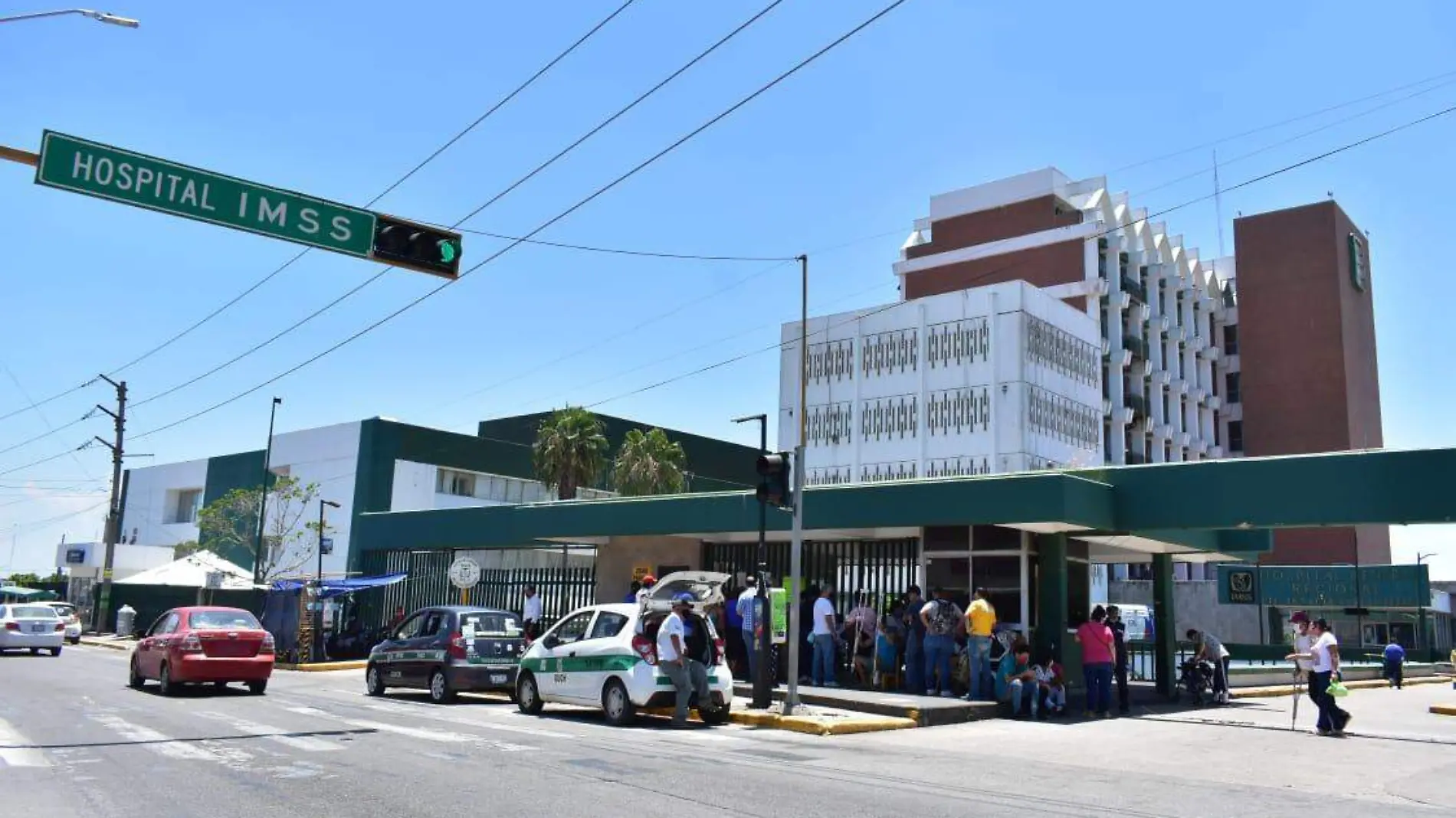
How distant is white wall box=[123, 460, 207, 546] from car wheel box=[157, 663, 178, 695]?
53480mm

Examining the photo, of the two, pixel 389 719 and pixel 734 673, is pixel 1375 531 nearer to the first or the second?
pixel 734 673

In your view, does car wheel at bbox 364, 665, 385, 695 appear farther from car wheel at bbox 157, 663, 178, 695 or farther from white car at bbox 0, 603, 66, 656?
white car at bbox 0, 603, 66, 656

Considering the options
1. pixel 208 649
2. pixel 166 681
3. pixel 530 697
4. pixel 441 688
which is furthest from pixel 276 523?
pixel 530 697

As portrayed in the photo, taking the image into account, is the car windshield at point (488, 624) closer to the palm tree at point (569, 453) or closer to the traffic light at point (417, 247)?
the traffic light at point (417, 247)

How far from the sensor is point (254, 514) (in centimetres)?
5659

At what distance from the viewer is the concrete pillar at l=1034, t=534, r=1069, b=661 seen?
20.1 metres

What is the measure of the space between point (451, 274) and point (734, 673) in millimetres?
11013

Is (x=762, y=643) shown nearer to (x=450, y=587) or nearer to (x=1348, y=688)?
(x=450, y=587)

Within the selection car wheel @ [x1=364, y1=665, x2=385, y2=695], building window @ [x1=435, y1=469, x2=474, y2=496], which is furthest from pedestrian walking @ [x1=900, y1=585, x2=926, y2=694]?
building window @ [x1=435, y1=469, x2=474, y2=496]

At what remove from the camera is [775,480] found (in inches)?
649

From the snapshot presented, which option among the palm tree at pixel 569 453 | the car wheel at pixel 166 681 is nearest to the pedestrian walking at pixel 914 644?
the car wheel at pixel 166 681

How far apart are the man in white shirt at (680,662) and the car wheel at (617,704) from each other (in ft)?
1.98

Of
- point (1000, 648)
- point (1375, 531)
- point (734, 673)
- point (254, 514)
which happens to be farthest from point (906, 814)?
point (1375, 531)

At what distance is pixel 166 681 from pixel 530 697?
6236mm
